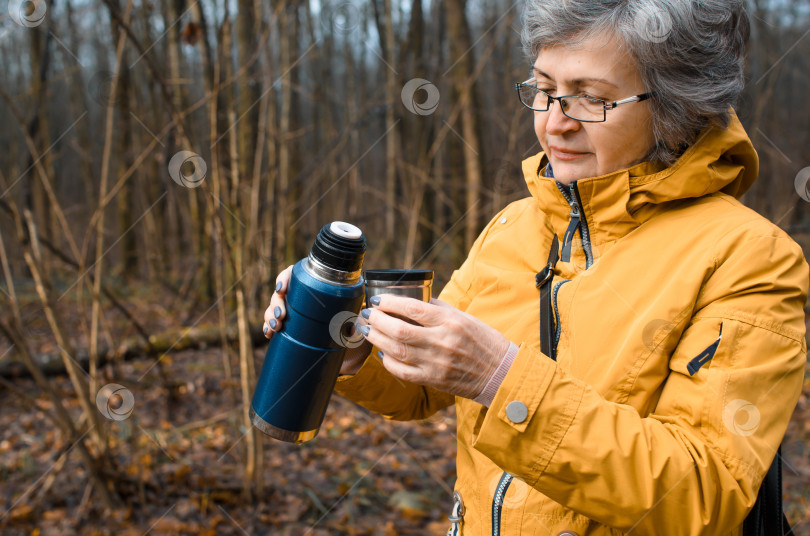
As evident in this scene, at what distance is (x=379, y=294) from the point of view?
3.75 feet

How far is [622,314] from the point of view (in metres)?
1.14

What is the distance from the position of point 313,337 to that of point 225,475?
8.71 ft

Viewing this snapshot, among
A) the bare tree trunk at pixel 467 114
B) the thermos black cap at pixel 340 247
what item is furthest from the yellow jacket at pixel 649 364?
the bare tree trunk at pixel 467 114

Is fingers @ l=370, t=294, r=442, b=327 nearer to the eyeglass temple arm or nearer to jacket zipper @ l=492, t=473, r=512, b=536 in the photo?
jacket zipper @ l=492, t=473, r=512, b=536

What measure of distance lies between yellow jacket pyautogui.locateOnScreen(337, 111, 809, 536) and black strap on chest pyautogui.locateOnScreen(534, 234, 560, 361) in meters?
0.02

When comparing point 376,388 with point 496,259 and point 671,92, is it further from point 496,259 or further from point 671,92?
point 671,92

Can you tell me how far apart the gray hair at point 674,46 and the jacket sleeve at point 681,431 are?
14.5 inches

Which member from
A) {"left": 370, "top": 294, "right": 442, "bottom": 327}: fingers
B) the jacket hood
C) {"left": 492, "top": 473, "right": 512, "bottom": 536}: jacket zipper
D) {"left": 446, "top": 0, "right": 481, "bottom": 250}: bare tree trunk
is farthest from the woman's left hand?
{"left": 446, "top": 0, "right": 481, "bottom": 250}: bare tree trunk

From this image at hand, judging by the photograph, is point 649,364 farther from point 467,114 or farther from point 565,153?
point 467,114

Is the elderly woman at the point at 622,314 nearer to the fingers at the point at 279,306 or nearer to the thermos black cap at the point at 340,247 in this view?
the fingers at the point at 279,306

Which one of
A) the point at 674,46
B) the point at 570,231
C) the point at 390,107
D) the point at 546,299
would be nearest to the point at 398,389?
the point at 546,299

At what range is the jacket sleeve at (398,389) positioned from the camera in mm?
1463

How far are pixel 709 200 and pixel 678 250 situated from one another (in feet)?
0.52

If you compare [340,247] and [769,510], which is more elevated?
[340,247]
